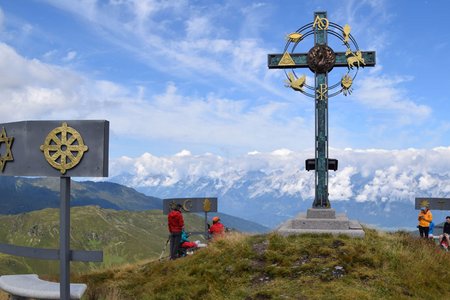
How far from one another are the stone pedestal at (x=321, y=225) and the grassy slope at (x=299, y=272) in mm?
611

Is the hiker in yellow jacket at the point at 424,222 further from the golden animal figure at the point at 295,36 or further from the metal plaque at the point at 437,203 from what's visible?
the golden animal figure at the point at 295,36

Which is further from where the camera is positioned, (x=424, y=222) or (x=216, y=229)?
(x=216, y=229)

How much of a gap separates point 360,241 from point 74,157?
10.8m

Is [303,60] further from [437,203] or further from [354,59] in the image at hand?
[437,203]

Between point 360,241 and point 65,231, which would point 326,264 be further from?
point 65,231

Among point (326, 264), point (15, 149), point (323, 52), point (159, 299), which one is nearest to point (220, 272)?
point (159, 299)

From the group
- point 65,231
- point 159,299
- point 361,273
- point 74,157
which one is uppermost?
point 74,157

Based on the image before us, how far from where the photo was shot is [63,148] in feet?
30.3

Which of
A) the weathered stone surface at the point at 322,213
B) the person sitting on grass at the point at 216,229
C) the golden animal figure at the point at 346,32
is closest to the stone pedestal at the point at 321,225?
the weathered stone surface at the point at 322,213

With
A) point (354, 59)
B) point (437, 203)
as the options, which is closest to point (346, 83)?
point (354, 59)

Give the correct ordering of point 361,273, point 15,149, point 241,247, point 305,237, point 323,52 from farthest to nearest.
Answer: point 323,52 → point 305,237 → point 241,247 → point 361,273 → point 15,149

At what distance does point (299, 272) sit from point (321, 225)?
17.6 feet

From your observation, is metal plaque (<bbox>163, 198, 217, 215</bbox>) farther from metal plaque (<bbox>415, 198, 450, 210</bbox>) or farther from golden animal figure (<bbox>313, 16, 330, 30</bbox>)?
metal plaque (<bbox>415, 198, 450, 210</bbox>)

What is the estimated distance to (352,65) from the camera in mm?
22016
